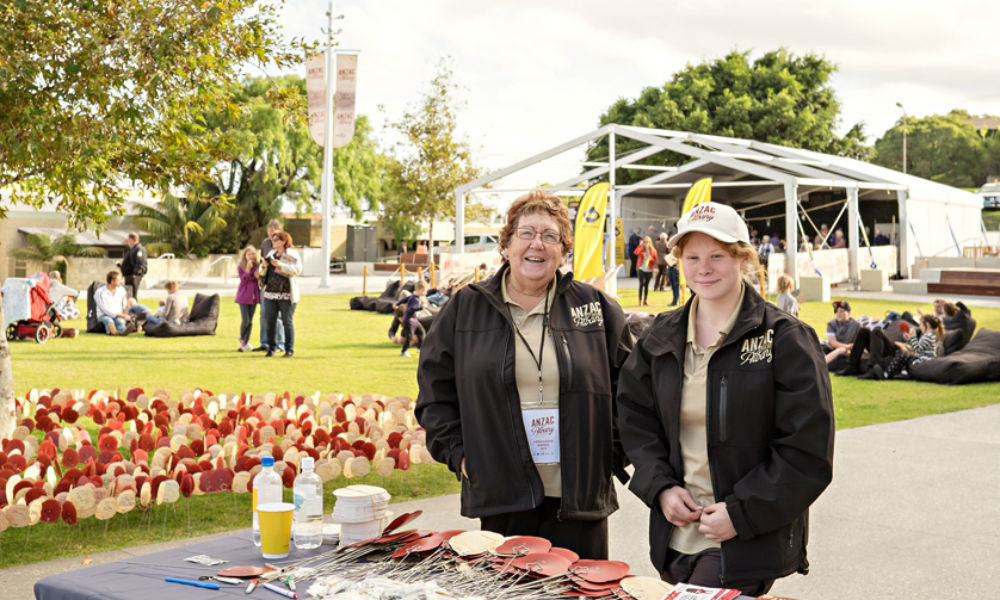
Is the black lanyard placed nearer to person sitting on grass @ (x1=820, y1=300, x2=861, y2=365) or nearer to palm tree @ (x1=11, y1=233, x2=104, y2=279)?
person sitting on grass @ (x1=820, y1=300, x2=861, y2=365)

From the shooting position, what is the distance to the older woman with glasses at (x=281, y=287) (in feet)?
49.6

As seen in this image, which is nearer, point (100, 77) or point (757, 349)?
point (757, 349)

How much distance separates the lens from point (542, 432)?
371 cm

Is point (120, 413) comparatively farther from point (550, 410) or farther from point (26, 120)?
point (550, 410)

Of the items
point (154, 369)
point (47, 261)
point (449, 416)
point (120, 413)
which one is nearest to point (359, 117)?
point (47, 261)

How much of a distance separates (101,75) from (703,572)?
233 inches

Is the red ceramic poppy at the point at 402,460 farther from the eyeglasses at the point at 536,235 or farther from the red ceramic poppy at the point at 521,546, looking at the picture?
the red ceramic poppy at the point at 521,546

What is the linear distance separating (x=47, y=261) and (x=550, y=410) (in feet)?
121

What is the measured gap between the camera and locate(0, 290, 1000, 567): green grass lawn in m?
6.41

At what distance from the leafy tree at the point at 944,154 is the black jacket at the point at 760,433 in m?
97.6

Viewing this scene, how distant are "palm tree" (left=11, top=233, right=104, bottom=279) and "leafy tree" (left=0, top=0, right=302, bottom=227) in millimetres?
31282

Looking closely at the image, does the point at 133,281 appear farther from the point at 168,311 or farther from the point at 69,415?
the point at 69,415

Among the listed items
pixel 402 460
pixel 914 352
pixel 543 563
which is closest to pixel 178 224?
pixel 914 352

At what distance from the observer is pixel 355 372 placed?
14398mm
